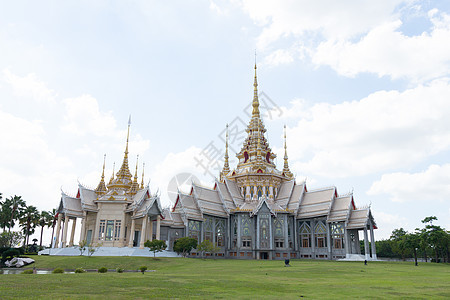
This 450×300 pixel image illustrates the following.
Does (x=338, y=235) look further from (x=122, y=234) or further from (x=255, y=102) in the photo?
(x=255, y=102)

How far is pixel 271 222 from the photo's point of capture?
4859 centimetres

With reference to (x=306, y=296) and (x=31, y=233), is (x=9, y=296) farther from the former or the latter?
(x=31, y=233)

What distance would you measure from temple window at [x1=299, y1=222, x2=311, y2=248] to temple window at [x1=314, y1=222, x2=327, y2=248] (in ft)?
4.07

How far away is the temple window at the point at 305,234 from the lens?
4981cm

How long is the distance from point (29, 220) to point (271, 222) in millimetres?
36566

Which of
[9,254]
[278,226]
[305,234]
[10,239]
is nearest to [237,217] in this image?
[278,226]

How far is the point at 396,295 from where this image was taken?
12.1 m

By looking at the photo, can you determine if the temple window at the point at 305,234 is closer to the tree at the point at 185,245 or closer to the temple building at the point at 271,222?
the temple building at the point at 271,222

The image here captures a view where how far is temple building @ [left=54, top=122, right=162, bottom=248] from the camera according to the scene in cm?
4022

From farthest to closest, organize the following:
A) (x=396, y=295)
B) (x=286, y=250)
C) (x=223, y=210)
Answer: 1. (x=223, y=210)
2. (x=286, y=250)
3. (x=396, y=295)

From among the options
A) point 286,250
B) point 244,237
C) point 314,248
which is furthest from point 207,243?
point 314,248

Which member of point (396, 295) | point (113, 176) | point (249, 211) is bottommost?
point (396, 295)

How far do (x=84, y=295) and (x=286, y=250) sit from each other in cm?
4023

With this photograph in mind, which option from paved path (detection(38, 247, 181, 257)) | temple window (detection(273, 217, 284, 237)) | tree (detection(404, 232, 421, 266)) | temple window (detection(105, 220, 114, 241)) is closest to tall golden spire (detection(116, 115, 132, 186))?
temple window (detection(105, 220, 114, 241))
